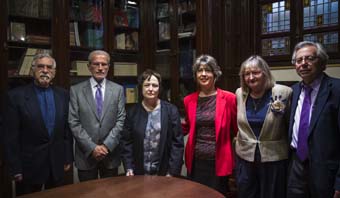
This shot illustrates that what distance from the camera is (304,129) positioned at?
1946 millimetres

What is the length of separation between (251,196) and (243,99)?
0.65 meters

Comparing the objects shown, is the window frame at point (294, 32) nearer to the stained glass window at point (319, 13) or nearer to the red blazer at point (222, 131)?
the stained glass window at point (319, 13)

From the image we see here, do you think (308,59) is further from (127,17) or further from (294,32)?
(127,17)

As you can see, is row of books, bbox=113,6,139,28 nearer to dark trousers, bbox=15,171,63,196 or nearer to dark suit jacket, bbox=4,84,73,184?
dark suit jacket, bbox=4,84,73,184

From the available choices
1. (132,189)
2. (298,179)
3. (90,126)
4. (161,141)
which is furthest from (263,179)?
(90,126)

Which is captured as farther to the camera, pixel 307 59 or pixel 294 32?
pixel 294 32

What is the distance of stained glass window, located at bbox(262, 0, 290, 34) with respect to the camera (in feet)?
11.9

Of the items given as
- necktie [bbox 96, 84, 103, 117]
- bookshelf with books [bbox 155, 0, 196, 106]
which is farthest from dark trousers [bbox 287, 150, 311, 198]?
bookshelf with books [bbox 155, 0, 196, 106]

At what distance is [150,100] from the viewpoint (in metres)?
2.41

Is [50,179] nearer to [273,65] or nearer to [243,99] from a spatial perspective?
[243,99]

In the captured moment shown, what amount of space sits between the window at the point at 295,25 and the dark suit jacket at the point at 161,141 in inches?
72.8

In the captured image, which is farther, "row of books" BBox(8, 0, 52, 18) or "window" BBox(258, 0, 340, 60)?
"window" BBox(258, 0, 340, 60)

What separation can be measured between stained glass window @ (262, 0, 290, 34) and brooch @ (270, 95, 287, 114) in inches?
69.8

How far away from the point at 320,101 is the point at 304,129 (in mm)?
189
